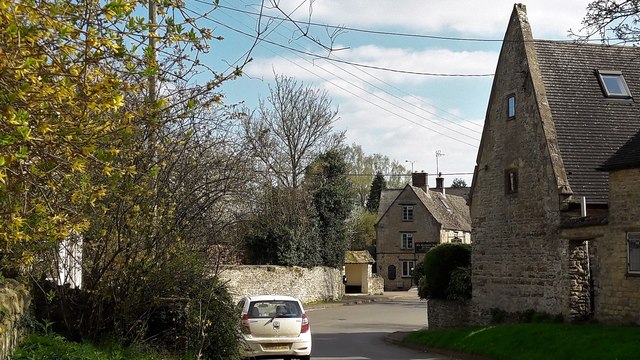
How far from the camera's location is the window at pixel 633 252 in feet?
65.5

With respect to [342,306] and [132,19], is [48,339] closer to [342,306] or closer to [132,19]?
[132,19]

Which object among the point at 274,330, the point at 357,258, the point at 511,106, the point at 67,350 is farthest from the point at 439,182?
the point at 67,350

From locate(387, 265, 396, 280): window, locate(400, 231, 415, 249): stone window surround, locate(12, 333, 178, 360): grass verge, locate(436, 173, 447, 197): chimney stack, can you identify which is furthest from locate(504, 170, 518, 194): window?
locate(436, 173, 447, 197): chimney stack

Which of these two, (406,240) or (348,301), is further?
(406,240)

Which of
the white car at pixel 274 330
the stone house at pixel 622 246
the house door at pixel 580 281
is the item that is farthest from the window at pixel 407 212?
the white car at pixel 274 330

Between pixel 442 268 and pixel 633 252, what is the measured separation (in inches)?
416

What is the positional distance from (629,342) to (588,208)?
7293 millimetres

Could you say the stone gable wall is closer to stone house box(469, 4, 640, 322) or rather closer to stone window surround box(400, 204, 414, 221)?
stone house box(469, 4, 640, 322)

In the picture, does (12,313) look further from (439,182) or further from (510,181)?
(439,182)

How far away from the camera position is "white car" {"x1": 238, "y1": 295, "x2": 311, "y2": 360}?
59.1ft

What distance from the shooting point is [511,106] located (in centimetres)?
2708

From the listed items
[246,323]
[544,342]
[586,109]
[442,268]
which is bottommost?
[544,342]

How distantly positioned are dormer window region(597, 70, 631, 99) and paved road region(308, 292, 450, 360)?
11372 mm

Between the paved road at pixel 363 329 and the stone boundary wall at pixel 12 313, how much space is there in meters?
11.2
